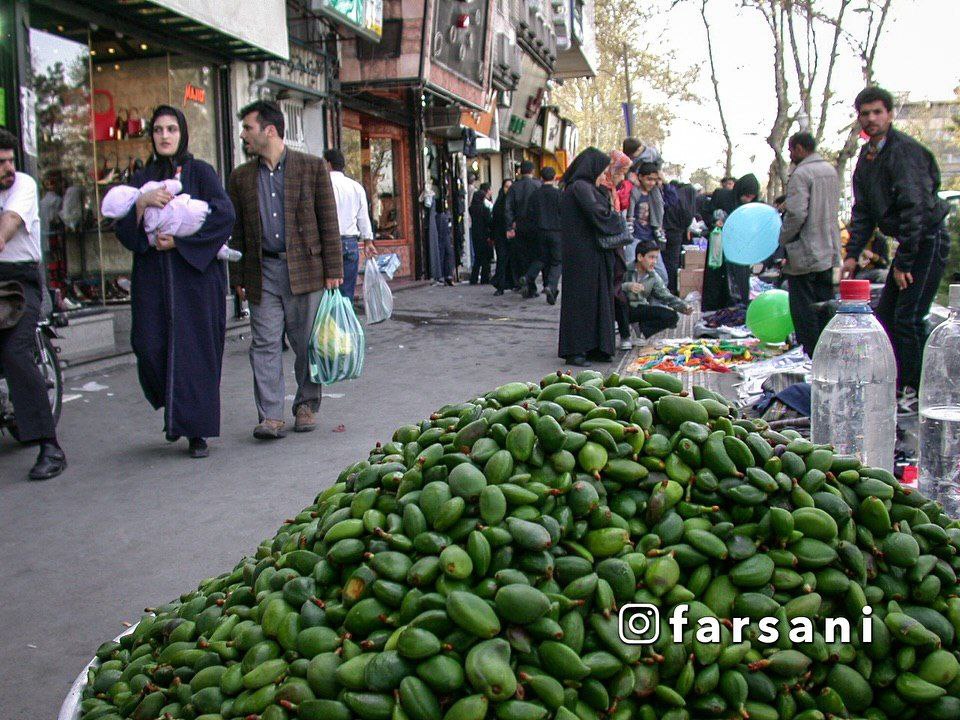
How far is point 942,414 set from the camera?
13.0ft

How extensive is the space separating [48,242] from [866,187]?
772 centimetres

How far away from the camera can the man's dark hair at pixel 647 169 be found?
11.5 m

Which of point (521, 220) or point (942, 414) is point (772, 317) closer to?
point (942, 414)

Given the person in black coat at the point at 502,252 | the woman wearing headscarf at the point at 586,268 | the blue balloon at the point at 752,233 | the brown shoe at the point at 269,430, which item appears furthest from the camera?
the person in black coat at the point at 502,252

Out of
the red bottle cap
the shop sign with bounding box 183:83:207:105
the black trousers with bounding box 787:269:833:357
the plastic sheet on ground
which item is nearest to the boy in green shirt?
the plastic sheet on ground

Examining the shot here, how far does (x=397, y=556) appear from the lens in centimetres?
186

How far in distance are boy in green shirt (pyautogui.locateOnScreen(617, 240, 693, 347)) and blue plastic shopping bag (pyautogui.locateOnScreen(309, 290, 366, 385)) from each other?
4.09 meters

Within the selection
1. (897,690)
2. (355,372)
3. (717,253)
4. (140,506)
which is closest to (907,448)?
(355,372)

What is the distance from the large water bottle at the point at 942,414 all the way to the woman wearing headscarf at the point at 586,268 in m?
4.98

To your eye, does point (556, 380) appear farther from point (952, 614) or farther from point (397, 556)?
point (952, 614)

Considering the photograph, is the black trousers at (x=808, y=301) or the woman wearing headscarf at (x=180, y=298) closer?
the woman wearing headscarf at (x=180, y=298)

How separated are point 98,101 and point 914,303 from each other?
8.87 metres

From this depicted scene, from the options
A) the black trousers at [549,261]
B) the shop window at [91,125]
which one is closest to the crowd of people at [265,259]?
the shop window at [91,125]

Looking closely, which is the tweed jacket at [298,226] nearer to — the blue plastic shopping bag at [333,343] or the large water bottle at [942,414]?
the blue plastic shopping bag at [333,343]
